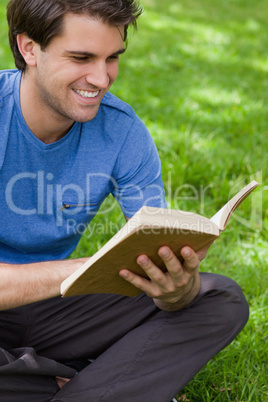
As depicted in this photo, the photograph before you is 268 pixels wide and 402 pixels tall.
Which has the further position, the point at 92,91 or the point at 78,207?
the point at 78,207

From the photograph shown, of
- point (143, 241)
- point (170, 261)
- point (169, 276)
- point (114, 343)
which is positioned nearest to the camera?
point (143, 241)

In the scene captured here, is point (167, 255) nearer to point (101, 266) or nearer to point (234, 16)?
point (101, 266)

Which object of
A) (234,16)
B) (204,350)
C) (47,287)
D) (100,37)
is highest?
(234,16)

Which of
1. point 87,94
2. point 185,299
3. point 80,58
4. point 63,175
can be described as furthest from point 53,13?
point 185,299

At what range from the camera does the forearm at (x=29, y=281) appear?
1699 mm

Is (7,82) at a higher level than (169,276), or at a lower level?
higher

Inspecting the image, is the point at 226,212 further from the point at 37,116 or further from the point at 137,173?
the point at 37,116

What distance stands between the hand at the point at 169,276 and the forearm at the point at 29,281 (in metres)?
0.23

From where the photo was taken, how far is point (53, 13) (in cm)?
189

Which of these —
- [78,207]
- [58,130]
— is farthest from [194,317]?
[58,130]

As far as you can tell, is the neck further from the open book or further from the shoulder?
the open book

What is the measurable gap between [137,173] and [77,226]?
12.2 inches

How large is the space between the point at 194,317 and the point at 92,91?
860 millimetres

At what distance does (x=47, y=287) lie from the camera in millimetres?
1744
